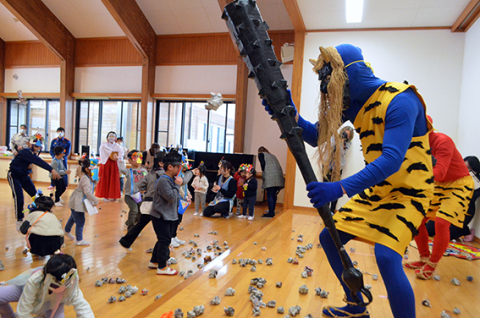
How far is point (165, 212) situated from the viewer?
3.04 meters

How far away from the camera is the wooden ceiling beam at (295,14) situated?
18.6ft

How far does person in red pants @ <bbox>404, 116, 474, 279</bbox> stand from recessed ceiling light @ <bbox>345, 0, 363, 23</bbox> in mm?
3683

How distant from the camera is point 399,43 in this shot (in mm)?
6191

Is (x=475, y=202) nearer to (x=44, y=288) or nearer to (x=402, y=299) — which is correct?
(x=402, y=299)

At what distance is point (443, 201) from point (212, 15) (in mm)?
7387

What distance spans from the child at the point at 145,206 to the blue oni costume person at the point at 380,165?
2.27 m

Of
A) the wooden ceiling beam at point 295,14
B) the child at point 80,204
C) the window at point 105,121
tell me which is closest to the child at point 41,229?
the child at point 80,204

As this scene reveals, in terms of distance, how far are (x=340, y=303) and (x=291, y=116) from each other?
1.45 m

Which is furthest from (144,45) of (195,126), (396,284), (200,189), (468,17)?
(396,284)

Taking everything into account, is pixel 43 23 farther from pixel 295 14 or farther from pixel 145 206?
pixel 145 206

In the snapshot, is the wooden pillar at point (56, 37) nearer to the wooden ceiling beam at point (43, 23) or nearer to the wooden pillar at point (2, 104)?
the wooden ceiling beam at point (43, 23)

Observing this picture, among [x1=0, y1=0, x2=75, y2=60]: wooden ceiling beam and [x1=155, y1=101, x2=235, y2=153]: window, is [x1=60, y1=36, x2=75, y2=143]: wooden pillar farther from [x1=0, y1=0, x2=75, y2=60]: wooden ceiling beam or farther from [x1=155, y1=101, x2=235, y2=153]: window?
[x1=155, y1=101, x2=235, y2=153]: window

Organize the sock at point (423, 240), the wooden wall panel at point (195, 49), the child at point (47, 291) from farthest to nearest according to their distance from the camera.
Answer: the wooden wall panel at point (195, 49) → the sock at point (423, 240) → the child at point (47, 291)

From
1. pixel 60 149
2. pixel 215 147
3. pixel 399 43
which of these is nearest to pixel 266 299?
pixel 60 149
